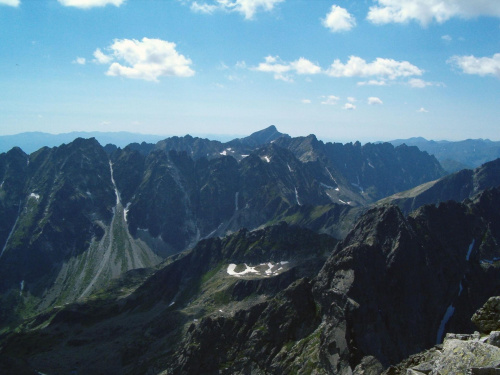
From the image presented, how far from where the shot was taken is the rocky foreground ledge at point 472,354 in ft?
59.0

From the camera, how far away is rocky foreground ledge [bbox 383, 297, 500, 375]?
17984 millimetres

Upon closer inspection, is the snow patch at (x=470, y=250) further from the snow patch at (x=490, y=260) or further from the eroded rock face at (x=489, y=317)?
the eroded rock face at (x=489, y=317)

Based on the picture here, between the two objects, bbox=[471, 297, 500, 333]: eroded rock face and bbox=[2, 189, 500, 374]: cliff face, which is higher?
bbox=[471, 297, 500, 333]: eroded rock face

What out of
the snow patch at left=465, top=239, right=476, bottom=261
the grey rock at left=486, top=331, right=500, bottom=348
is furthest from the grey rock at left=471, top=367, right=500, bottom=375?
the snow patch at left=465, top=239, right=476, bottom=261

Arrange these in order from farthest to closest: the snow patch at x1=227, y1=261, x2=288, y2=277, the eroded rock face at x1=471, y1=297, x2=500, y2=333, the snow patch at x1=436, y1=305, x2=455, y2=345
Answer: the snow patch at x1=227, y1=261, x2=288, y2=277 → the snow patch at x1=436, y1=305, x2=455, y2=345 → the eroded rock face at x1=471, y1=297, x2=500, y2=333

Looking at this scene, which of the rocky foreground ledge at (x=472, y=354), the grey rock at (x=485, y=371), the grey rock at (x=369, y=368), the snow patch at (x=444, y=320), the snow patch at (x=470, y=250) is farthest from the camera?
the snow patch at (x=470, y=250)

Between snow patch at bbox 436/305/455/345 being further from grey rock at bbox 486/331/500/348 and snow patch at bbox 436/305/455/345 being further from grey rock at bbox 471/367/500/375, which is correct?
grey rock at bbox 471/367/500/375

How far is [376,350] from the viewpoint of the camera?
274 feet

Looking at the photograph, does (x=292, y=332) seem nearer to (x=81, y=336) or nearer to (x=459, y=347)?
(x=459, y=347)

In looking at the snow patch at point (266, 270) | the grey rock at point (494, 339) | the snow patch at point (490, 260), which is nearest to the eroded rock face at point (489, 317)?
the grey rock at point (494, 339)

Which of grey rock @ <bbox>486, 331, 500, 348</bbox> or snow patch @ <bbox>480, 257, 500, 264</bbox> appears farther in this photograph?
snow patch @ <bbox>480, 257, 500, 264</bbox>

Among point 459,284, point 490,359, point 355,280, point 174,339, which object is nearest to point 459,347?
point 490,359

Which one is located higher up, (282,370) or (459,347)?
(459,347)

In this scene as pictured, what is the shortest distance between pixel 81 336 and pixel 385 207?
147m
